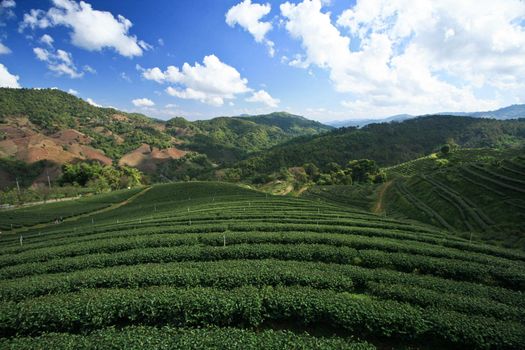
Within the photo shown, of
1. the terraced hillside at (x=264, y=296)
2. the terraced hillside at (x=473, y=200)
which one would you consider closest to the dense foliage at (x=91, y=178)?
the terraced hillside at (x=264, y=296)

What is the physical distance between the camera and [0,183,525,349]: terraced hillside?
1307cm

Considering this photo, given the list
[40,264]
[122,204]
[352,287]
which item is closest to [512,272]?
[352,287]

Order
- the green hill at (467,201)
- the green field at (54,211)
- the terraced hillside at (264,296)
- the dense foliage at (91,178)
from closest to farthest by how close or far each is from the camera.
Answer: the terraced hillside at (264,296), the green hill at (467,201), the green field at (54,211), the dense foliage at (91,178)

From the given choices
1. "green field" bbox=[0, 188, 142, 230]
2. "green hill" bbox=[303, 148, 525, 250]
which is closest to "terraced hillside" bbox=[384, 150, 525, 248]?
"green hill" bbox=[303, 148, 525, 250]

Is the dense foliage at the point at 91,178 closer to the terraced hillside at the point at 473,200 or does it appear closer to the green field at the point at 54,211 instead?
the green field at the point at 54,211

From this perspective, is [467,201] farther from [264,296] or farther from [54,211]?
[54,211]

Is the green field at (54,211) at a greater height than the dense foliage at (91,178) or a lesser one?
lesser

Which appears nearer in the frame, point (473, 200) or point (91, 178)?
point (473, 200)

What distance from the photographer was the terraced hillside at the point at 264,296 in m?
13.1

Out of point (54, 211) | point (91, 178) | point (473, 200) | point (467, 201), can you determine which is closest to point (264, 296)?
point (467, 201)

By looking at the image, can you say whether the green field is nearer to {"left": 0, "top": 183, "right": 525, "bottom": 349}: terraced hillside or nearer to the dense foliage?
the dense foliage

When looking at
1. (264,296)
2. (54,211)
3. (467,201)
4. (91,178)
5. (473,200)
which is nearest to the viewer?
(264,296)

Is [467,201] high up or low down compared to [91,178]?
down

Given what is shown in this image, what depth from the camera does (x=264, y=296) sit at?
15.6 m
